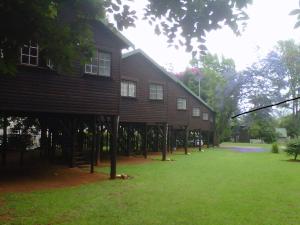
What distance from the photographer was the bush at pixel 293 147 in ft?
91.2

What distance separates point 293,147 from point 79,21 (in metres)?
24.4

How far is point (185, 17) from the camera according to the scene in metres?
6.55

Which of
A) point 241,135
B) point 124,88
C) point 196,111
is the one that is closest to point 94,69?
point 124,88

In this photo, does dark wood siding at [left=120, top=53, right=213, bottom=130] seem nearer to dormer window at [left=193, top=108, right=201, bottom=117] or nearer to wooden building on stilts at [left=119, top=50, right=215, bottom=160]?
wooden building on stilts at [left=119, top=50, right=215, bottom=160]

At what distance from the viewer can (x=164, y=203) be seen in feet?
33.9

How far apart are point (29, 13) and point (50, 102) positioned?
321 inches


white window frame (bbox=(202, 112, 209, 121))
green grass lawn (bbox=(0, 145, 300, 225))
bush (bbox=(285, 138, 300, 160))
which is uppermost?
white window frame (bbox=(202, 112, 209, 121))

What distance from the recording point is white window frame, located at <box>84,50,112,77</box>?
52.3ft

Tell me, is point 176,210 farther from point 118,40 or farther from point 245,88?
point 245,88

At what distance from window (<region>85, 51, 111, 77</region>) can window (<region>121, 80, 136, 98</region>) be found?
8253mm

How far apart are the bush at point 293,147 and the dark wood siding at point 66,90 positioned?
1726 centimetres

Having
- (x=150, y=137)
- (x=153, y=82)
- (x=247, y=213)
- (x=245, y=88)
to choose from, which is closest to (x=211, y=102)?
(x=245, y=88)

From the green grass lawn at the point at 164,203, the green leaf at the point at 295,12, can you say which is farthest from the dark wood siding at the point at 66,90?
the green leaf at the point at 295,12

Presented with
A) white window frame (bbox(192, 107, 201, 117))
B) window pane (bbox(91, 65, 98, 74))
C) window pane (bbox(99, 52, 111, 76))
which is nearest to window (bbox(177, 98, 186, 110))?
white window frame (bbox(192, 107, 201, 117))
